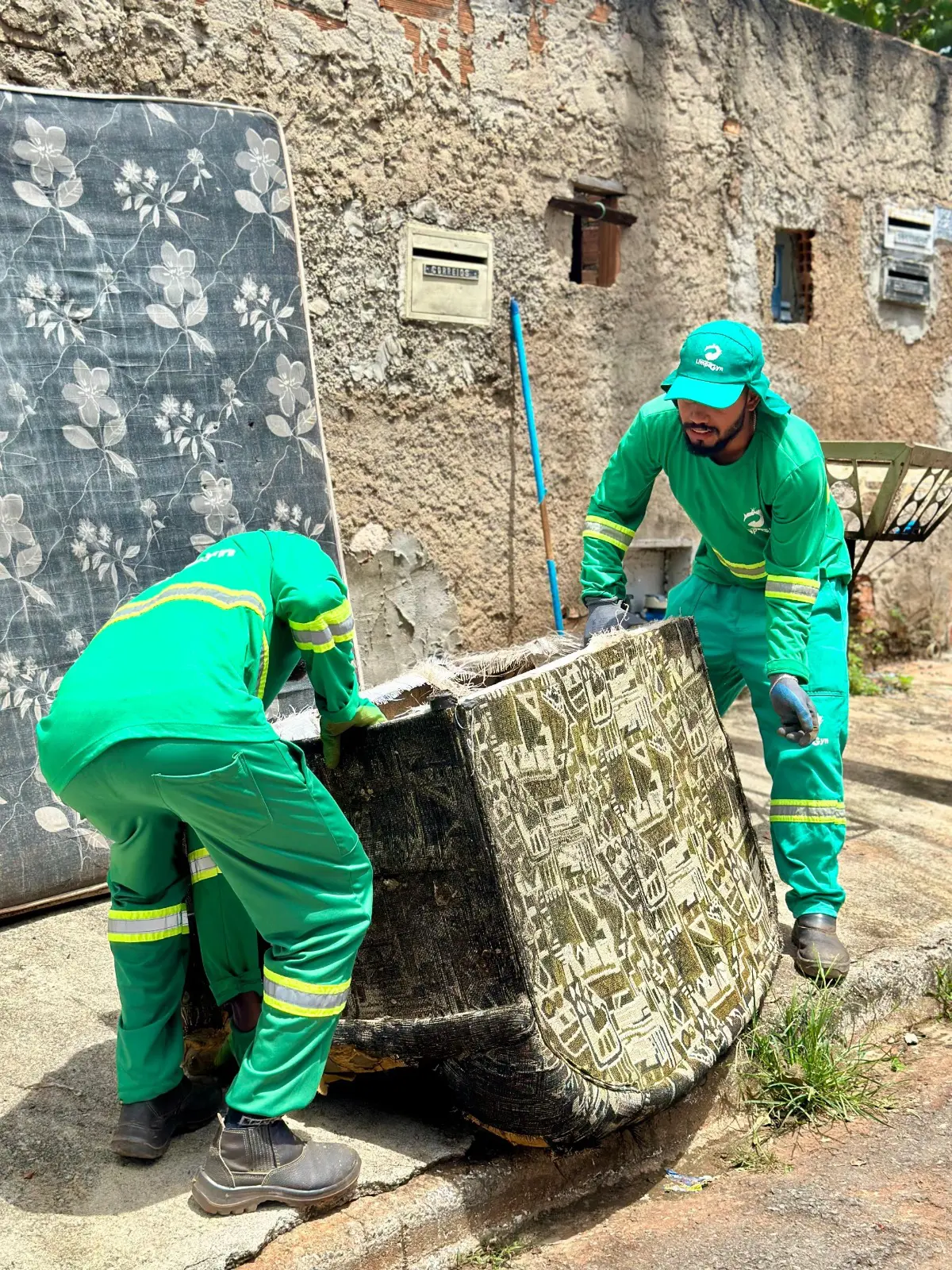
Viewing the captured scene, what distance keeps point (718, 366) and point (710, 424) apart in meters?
0.16

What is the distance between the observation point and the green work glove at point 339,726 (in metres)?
2.47

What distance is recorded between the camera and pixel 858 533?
17.2 ft

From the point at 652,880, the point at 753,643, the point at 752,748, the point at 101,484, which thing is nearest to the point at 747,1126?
the point at 652,880

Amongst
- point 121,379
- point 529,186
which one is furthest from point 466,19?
point 121,379

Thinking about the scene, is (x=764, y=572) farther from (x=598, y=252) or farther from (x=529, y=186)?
(x=598, y=252)

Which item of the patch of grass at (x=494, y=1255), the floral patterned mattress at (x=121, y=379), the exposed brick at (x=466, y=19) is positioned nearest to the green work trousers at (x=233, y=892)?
the patch of grass at (x=494, y=1255)

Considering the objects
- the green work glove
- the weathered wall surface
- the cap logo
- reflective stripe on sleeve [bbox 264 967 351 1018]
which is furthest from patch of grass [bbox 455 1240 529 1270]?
the weathered wall surface

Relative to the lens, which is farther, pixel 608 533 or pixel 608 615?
pixel 608 533

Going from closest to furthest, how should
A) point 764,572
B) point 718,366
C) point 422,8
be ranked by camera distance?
1. point 718,366
2. point 764,572
3. point 422,8

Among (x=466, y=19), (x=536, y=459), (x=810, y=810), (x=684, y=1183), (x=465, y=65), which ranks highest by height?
(x=466, y=19)

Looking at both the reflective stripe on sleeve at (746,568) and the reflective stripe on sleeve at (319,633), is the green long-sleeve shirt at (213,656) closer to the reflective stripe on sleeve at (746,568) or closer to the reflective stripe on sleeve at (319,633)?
the reflective stripe on sleeve at (319,633)

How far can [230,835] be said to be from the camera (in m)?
2.20

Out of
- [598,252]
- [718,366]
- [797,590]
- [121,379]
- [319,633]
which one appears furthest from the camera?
[598,252]

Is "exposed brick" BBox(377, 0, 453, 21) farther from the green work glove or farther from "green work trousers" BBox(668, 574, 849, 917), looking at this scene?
the green work glove
